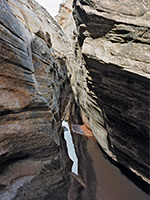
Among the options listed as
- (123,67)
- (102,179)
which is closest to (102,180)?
(102,179)

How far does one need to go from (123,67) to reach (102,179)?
587cm

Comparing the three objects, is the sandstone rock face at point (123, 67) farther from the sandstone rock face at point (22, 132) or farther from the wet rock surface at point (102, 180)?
the sandstone rock face at point (22, 132)

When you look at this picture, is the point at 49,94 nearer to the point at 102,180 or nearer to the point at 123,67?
the point at 123,67

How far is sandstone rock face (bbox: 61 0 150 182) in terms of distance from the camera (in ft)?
14.8

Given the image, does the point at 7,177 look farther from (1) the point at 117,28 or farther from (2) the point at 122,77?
(1) the point at 117,28

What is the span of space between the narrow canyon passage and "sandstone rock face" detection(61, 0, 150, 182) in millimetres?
878

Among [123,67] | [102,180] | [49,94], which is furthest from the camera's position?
[102,180]

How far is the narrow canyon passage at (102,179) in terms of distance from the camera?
5.54 meters

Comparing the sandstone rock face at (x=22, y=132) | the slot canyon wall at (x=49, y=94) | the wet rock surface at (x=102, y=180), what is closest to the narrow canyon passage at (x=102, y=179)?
the wet rock surface at (x=102, y=180)

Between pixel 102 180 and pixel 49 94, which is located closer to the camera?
pixel 49 94

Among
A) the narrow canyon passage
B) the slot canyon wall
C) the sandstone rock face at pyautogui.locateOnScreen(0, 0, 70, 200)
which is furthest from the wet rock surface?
the sandstone rock face at pyautogui.locateOnScreen(0, 0, 70, 200)

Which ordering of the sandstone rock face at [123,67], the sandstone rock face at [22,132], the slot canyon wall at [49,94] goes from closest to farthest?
the sandstone rock face at [22,132] → the slot canyon wall at [49,94] → the sandstone rock face at [123,67]

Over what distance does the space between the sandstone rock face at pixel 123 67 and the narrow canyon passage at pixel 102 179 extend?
2.88ft

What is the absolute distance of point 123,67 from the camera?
184 inches
